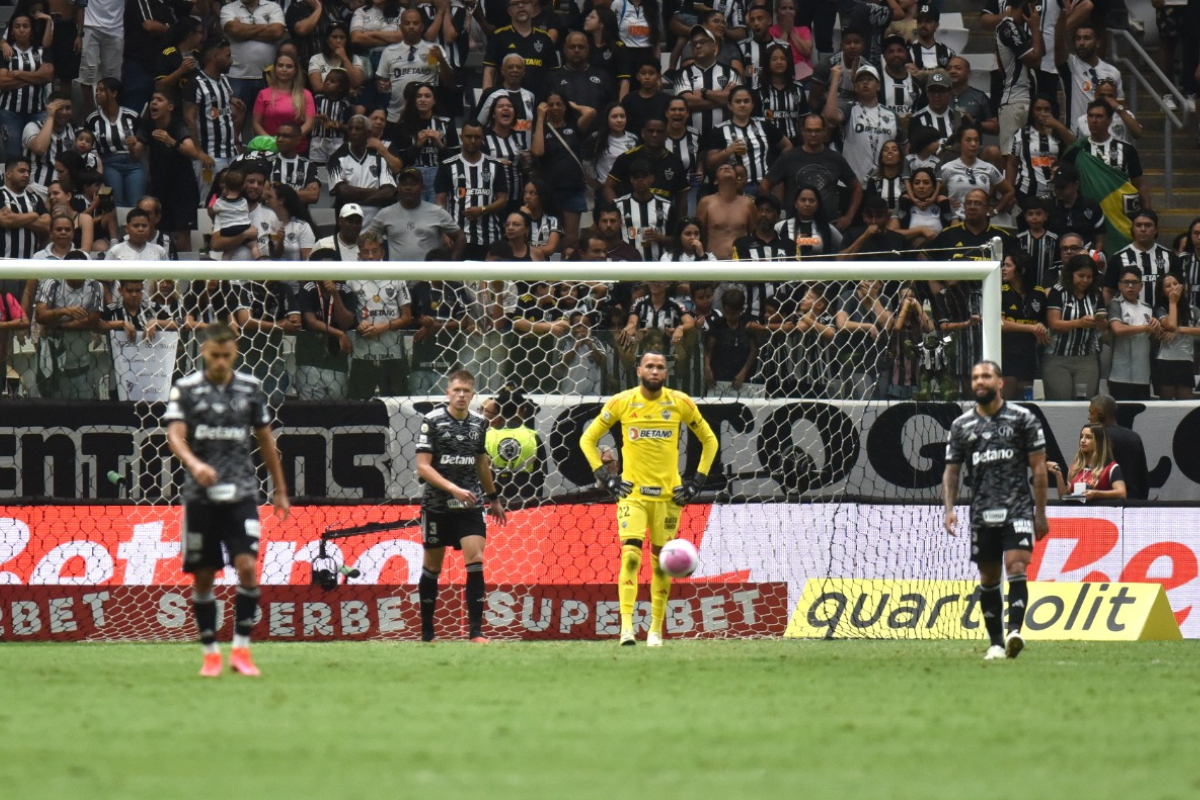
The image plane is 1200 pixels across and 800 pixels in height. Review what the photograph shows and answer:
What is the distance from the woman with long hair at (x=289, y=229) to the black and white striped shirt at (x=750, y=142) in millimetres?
4802

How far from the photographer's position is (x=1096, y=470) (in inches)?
600

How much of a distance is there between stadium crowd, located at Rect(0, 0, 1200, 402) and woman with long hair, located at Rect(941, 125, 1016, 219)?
44mm

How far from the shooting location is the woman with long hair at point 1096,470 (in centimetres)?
1517

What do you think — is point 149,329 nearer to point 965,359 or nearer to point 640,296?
point 640,296

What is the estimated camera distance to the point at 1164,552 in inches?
594

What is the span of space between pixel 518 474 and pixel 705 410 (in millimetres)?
1785

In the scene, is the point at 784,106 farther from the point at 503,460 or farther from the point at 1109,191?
the point at 503,460

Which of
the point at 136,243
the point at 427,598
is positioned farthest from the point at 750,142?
the point at 427,598

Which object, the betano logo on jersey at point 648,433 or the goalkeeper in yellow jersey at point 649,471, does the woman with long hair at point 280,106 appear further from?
the betano logo on jersey at point 648,433

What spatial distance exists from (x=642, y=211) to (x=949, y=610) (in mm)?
6002

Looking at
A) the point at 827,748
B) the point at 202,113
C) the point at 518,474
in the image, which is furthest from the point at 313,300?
the point at 827,748

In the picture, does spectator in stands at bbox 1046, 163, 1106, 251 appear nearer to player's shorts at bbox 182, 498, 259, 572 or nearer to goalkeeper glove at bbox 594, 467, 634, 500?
goalkeeper glove at bbox 594, 467, 634, 500

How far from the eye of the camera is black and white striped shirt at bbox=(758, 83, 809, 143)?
2016 centimetres

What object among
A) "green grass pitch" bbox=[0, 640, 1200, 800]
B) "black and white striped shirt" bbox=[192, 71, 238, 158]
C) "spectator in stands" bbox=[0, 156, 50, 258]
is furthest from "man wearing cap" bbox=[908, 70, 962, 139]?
"spectator in stands" bbox=[0, 156, 50, 258]
